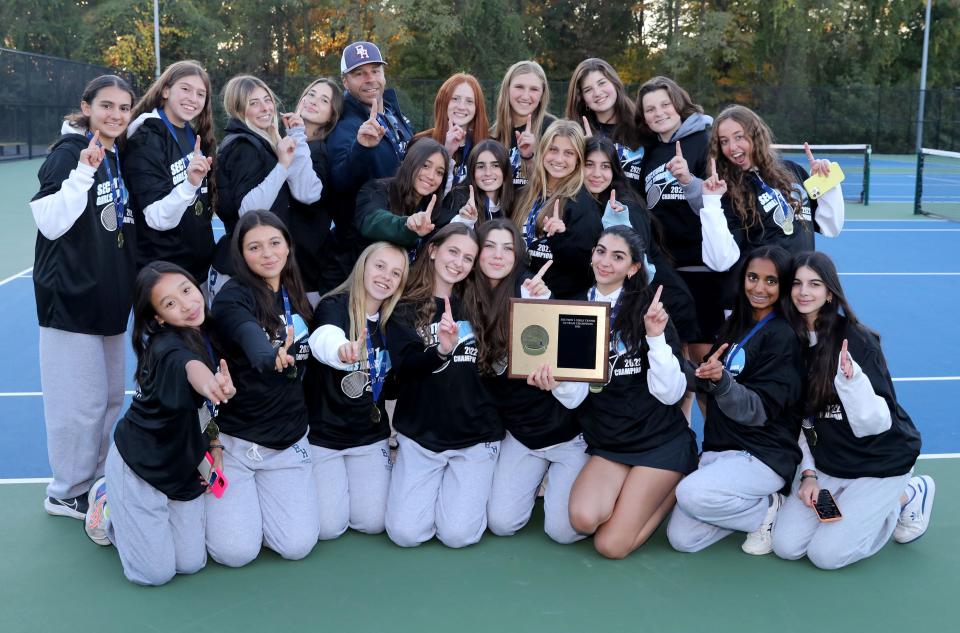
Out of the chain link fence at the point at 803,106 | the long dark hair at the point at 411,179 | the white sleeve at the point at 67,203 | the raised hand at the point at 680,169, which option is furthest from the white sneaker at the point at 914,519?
the chain link fence at the point at 803,106

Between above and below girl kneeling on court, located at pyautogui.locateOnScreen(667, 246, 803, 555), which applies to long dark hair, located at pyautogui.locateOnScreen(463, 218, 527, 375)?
above

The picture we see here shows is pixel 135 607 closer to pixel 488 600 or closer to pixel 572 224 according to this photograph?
pixel 488 600

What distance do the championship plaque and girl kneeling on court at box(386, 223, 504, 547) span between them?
309mm

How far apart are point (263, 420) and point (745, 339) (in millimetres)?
2232

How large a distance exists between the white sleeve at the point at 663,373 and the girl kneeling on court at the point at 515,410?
0.39 meters

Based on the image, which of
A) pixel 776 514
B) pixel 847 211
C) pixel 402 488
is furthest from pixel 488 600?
pixel 847 211

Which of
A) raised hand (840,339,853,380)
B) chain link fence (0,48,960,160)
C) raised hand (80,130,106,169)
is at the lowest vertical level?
raised hand (840,339,853,380)

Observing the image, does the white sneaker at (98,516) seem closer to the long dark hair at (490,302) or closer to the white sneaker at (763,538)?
the long dark hair at (490,302)

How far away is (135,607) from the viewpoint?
3812 mm

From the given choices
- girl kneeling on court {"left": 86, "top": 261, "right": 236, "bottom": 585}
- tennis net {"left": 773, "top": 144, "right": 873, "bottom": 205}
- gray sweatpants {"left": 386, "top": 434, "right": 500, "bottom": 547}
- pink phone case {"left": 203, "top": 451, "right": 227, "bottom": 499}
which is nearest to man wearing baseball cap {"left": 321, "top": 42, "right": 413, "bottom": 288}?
gray sweatpants {"left": 386, "top": 434, "right": 500, "bottom": 547}

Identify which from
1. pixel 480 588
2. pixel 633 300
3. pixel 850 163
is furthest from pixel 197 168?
pixel 850 163

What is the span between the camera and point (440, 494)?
455cm

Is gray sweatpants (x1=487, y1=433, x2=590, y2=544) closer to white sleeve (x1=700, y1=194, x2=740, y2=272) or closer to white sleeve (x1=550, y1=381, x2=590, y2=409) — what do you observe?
white sleeve (x1=550, y1=381, x2=590, y2=409)

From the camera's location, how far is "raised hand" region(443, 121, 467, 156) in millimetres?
5375
